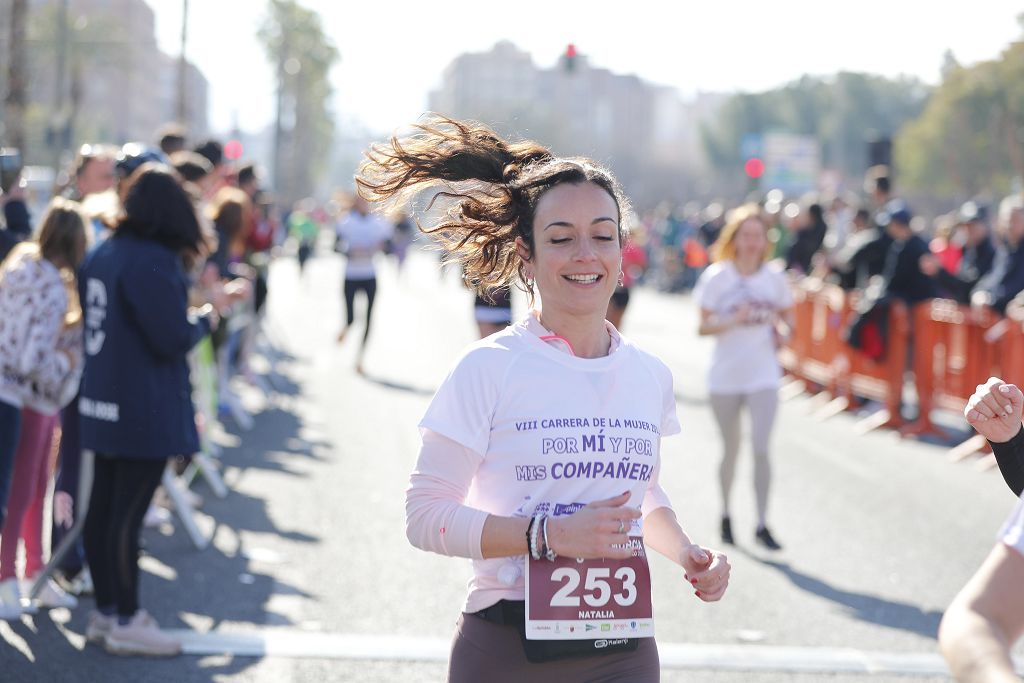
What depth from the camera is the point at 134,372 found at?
5797 millimetres

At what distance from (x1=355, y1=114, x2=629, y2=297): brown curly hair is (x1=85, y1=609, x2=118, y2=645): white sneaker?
2.99m

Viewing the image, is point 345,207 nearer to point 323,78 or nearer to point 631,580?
point 631,580

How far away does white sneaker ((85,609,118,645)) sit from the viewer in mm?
6020

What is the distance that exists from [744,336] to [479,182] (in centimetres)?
526

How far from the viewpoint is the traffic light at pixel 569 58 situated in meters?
30.8

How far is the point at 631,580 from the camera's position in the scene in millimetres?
3215

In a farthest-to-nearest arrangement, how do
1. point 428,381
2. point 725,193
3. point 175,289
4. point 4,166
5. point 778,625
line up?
point 725,193, point 428,381, point 4,166, point 778,625, point 175,289

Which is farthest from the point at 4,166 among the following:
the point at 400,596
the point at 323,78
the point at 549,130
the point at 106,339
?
the point at 549,130

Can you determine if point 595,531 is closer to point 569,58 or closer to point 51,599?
point 51,599

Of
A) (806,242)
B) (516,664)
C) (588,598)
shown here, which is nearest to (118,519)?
(516,664)

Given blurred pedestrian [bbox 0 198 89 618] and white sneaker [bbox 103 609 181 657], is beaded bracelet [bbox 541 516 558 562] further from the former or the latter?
blurred pedestrian [bbox 0 198 89 618]

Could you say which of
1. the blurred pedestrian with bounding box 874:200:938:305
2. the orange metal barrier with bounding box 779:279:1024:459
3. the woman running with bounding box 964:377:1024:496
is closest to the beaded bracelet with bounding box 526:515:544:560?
the woman running with bounding box 964:377:1024:496

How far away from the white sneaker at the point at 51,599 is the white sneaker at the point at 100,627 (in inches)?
24.2

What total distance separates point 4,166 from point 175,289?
210 cm
